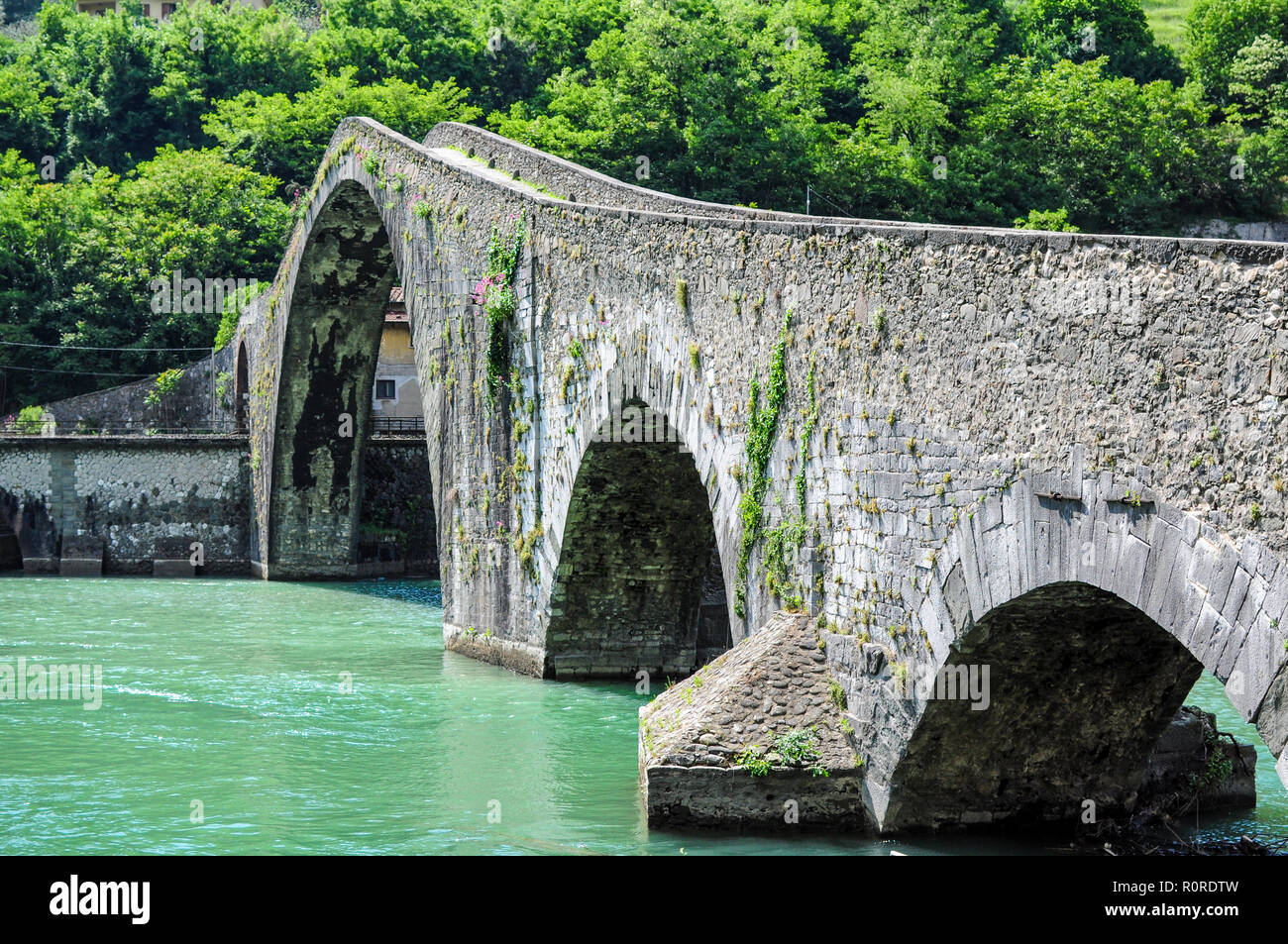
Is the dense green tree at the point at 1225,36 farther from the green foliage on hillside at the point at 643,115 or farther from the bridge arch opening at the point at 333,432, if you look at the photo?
the bridge arch opening at the point at 333,432

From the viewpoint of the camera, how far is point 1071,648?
8.59 meters

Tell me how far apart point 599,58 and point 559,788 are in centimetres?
3649

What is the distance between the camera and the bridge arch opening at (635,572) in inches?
576

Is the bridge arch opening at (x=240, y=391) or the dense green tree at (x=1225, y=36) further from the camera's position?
the dense green tree at (x=1225, y=36)

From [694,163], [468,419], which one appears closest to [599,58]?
[694,163]

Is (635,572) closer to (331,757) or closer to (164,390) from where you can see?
(331,757)

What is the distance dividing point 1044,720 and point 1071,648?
554 mm

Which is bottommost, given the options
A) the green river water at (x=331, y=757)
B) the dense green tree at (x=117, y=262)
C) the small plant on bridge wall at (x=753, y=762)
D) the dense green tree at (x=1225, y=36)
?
the green river water at (x=331, y=757)

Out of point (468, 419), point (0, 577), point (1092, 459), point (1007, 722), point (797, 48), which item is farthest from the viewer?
point (797, 48)

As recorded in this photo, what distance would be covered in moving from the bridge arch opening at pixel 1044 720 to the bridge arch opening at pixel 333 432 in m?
18.0

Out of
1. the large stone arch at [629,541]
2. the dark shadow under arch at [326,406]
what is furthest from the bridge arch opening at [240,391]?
the large stone arch at [629,541]

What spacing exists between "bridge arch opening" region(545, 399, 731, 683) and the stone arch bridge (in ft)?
0.10

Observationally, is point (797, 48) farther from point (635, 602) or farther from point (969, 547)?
point (969, 547)

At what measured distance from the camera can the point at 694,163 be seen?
4097 centimetres
